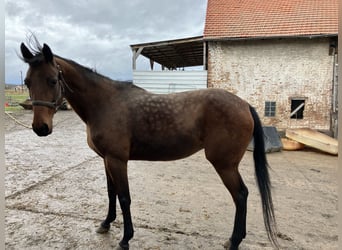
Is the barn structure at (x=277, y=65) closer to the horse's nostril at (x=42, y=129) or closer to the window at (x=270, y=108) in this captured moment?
the window at (x=270, y=108)

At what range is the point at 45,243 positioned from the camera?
2.08m

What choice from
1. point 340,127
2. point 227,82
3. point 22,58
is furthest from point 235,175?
point 227,82

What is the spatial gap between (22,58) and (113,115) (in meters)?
0.78

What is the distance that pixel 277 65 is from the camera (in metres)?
7.41

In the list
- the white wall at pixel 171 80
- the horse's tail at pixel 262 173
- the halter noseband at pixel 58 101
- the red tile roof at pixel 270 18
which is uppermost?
the red tile roof at pixel 270 18

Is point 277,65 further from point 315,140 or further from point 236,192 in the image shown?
point 236,192

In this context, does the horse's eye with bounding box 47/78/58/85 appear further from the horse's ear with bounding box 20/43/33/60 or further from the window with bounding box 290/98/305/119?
the window with bounding box 290/98/305/119

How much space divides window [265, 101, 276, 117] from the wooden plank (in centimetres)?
112

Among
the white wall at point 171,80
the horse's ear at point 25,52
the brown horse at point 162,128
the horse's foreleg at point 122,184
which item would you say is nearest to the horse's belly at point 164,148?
the brown horse at point 162,128

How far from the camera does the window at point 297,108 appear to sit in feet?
24.4

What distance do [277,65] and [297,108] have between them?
149 centimetres

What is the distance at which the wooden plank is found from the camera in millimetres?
5797

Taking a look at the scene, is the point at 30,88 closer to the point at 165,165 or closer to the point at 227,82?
the point at 165,165

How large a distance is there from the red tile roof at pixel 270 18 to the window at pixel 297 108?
1989mm
